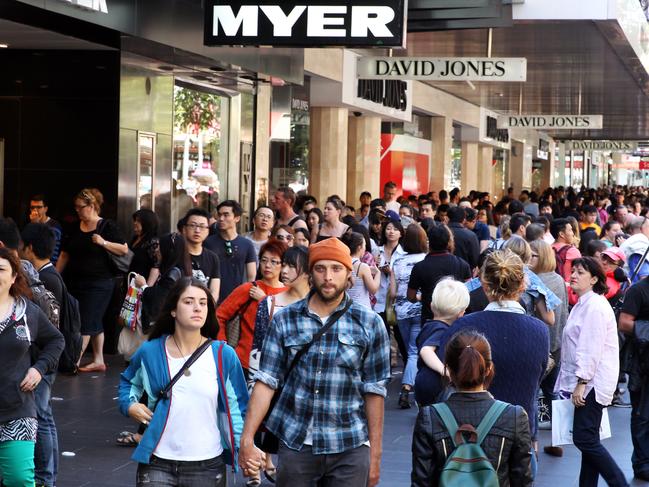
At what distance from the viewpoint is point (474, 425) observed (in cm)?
455

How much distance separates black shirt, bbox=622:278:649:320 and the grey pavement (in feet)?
4.18

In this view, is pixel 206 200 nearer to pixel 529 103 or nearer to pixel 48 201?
pixel 48 201

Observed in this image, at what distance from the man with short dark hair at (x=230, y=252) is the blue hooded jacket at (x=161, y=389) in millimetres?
5223

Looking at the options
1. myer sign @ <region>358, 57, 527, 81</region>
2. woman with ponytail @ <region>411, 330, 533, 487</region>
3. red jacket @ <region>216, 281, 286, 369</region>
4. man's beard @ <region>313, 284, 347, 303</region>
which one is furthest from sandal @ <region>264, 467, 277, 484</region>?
myer sign @ <region>358, 57, 527, 81</region>

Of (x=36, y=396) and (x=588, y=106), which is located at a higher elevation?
(x=588, y=106)

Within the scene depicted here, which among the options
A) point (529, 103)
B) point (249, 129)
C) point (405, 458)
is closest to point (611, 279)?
point (405, 458)

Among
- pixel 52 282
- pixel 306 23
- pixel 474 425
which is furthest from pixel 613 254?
pixel 474 425

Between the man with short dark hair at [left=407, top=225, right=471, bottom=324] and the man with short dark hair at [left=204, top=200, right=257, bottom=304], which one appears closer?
the man with short dark hair at [left=407, top=225, right=471, bottom=324]

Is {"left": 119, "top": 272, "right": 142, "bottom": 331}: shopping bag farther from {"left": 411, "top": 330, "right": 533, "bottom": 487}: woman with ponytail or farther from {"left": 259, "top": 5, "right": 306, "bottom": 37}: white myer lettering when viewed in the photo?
{"left": 411, "top": 330, "right": 533, "bottom": 487}: woman with ponytail

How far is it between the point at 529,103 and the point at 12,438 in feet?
102

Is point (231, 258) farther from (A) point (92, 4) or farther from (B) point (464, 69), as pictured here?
(B) point (464, 69)

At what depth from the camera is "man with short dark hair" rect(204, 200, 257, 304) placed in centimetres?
1077

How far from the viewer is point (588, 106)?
3575 centimetres

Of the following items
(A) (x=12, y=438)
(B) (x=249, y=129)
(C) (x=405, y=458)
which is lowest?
(C) (x=405, y=458)
